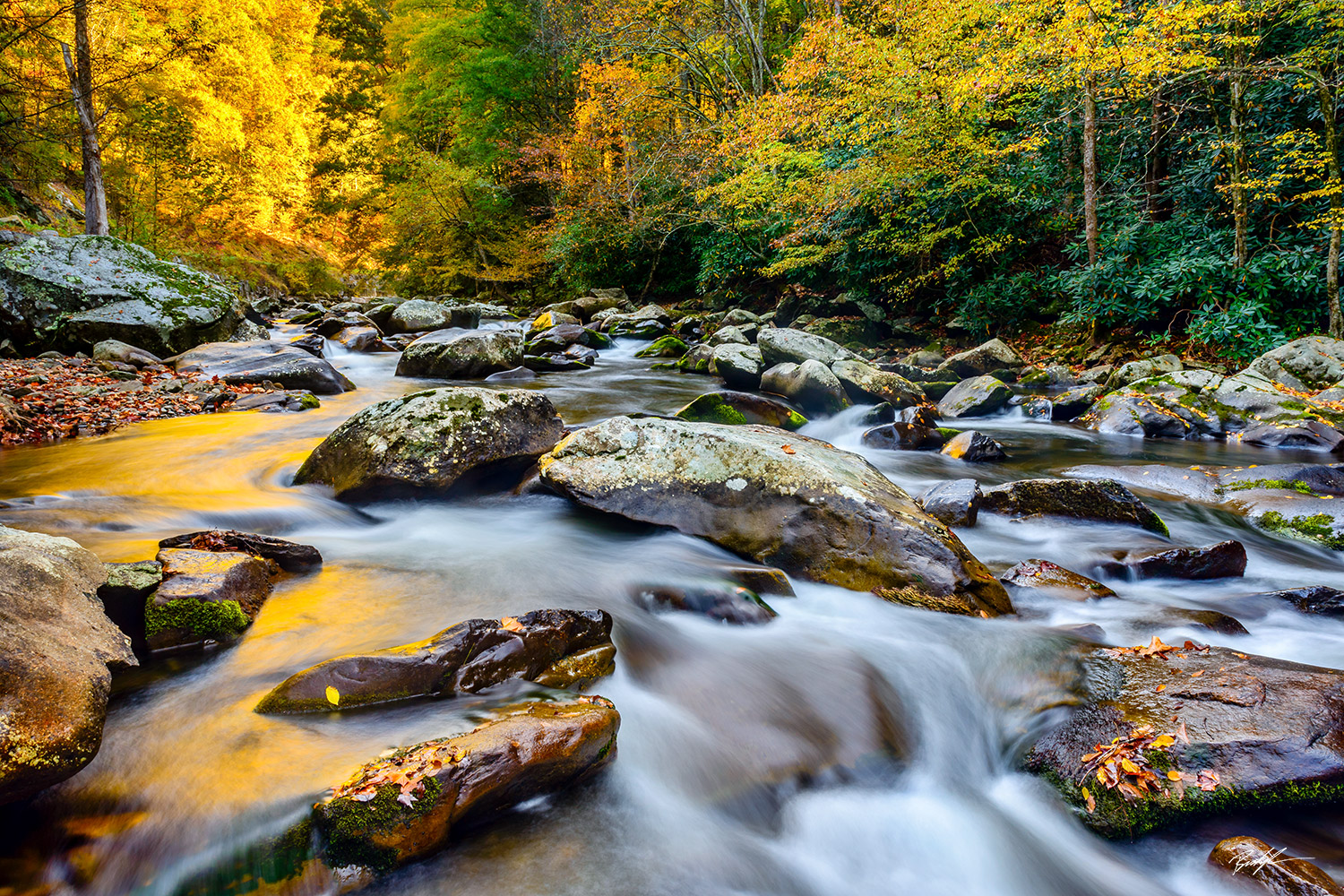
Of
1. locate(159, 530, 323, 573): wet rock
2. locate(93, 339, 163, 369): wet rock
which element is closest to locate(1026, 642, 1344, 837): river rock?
locate(159, 530, 323, 573): wet rock

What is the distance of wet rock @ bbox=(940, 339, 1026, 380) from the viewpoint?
1131cm

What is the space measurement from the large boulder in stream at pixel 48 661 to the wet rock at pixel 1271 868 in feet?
10.7

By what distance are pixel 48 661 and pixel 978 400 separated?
385 inches

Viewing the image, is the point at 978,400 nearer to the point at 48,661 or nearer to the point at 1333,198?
the point at 1333,198

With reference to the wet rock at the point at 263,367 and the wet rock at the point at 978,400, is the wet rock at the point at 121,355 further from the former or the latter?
the wet rock at the point at 978,400

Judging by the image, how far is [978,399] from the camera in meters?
9.32

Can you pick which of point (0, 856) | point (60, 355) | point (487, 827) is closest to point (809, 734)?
point (487, 827)

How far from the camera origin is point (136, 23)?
11586 millimetres

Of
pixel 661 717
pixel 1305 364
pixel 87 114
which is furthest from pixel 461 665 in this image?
pixel 87 114

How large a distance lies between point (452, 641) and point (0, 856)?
122 cm

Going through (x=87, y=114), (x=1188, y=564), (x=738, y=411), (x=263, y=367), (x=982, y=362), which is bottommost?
(x=1188, y=564)

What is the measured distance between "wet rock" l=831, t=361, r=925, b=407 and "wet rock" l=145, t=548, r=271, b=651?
7.69 meters

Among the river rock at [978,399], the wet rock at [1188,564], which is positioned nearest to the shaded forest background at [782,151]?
the river rock at [978,399]

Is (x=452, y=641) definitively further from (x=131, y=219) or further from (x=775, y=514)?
(x=131, y=219)
